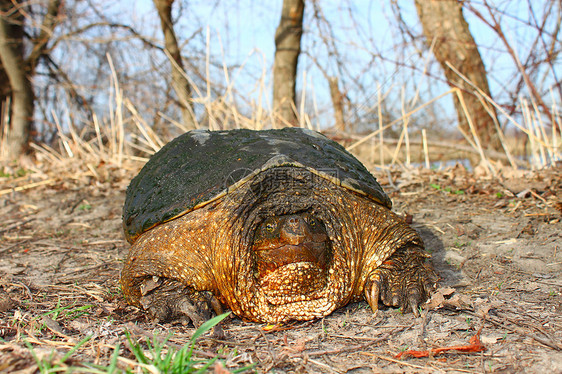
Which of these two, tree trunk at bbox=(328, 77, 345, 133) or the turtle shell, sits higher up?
tree trunk at bbox=(328, 77, 345, 133)

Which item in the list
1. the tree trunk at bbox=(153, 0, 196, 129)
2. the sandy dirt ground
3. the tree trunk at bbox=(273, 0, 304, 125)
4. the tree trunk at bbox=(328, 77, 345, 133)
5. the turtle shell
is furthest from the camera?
the tree trunk at bbox=(153, 0, 196, 129)

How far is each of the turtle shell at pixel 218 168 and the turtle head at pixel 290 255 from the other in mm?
326

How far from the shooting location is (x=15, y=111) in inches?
371

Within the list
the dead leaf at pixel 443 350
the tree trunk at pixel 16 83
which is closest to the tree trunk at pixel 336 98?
the dead leaf at pixel 443 350

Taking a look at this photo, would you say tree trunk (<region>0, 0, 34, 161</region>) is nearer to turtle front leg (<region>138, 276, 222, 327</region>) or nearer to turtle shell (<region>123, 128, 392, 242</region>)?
turtle shell (<region>123, 128, 392, 242</region>)

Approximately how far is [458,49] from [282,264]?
198 inches

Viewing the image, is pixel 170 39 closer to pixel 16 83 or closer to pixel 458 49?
pixel 16 83

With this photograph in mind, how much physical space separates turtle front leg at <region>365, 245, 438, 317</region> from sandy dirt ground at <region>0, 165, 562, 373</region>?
5 cm

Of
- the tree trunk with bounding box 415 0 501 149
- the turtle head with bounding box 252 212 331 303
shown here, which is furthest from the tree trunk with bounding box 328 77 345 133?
the turtle head with bounding box 252 212 331 303

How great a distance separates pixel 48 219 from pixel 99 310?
2647mm

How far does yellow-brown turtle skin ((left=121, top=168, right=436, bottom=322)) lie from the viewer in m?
1.87

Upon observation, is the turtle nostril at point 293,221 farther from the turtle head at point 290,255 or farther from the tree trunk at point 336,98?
the tree trunk at point 336,98

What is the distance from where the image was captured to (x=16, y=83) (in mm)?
9281

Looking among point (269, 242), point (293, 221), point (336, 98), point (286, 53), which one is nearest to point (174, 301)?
point (269, 242)
